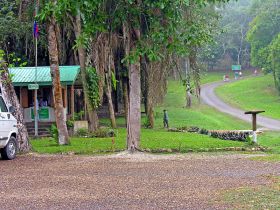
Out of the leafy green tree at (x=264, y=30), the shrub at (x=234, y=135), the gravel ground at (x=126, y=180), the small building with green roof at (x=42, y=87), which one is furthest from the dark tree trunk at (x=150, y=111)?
the leafy green tree at (x=264, y=30)

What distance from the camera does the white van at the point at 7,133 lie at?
15.2 metres

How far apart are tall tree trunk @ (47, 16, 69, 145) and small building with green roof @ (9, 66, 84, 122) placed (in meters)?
6.66

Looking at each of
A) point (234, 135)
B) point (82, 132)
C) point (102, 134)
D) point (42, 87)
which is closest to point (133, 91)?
point (234, 135)

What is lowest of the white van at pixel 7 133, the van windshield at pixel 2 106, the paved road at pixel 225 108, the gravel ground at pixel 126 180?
the paved road at pixel 225 108

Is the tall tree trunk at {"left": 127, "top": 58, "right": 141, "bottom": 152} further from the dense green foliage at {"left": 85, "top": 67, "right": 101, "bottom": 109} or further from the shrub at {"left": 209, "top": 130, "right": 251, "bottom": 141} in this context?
the dense green foliage at {"left": 85, "top": 67, "right": 101, "bottom": 109}

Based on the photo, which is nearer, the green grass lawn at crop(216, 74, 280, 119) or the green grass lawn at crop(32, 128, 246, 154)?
the green grass lawn at crop(32, 128, 246, 154)

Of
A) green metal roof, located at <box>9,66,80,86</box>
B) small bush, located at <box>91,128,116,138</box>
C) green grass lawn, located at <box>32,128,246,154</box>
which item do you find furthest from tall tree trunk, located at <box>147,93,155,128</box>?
green grass lawn, located at <box>32,128,246,154</box>

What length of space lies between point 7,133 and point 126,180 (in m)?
5.77

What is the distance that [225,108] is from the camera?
50.9m

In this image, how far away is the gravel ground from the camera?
8.55 m

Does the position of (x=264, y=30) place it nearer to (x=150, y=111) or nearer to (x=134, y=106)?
(x=150, y=111)

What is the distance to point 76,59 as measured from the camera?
3017 centimetres

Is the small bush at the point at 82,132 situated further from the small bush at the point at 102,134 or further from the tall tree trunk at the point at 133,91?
the tall tree trunk at the point at 133,91

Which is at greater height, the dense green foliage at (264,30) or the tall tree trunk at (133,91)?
the dense green foliage at (264,30)
